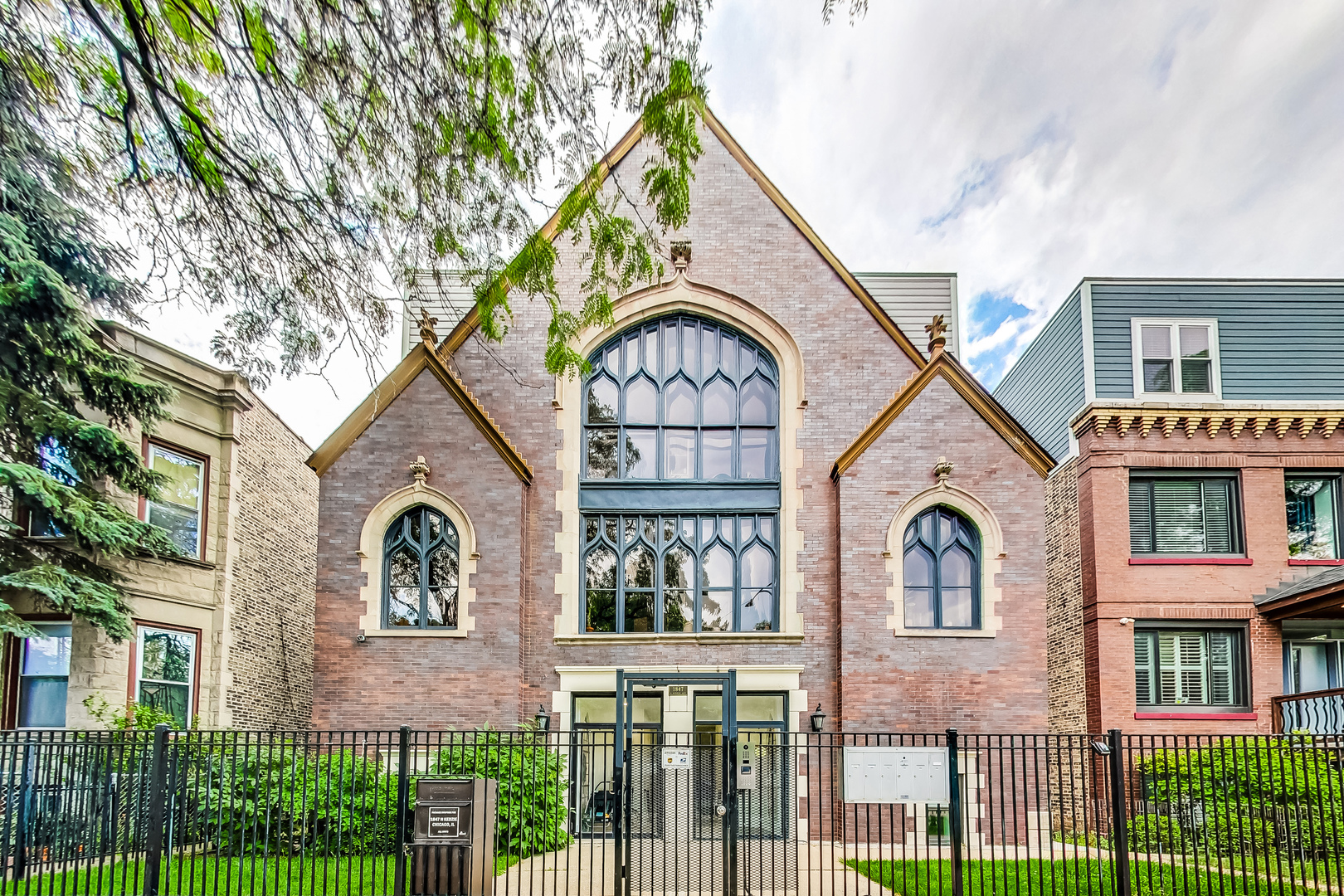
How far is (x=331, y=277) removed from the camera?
421 inches

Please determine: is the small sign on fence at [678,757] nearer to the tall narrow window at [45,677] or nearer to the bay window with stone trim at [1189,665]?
the bay window with stone trim at [1189,665]

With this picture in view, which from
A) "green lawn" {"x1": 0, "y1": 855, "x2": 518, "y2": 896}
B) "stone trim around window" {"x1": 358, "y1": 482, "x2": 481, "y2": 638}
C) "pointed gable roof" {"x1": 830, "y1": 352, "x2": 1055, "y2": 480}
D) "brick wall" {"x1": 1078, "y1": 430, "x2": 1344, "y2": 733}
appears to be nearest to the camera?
"green lawn" {"x1": 0, "y1": 855, "x2": 518, "y2": 896}

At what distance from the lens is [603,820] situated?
1058 cm

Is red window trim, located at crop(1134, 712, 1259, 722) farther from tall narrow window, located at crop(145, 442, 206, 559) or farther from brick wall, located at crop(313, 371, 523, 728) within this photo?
tall narrow window, located at crop(145, 442, 206, 559)

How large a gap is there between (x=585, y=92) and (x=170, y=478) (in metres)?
12.0

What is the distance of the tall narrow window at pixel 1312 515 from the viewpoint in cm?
1892

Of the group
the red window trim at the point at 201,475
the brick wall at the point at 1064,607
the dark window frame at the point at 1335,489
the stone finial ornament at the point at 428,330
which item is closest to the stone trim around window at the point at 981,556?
the brick wall at the point at 1064,607

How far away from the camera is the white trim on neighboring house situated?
20.0 metres

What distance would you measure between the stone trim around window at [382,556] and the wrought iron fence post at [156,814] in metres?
5.51

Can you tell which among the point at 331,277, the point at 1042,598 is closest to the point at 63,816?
the point at 331,277

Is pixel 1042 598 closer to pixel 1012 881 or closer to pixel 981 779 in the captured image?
pixel 981 779

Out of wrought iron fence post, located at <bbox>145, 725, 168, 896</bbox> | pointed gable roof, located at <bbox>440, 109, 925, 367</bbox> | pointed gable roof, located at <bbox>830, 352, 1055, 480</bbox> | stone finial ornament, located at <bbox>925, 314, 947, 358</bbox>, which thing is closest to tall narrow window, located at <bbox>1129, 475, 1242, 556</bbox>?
pointed gable roof, located at <bbox>830, 352, 1055, 480</bbox>

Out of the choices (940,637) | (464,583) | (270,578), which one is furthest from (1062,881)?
(270,578)

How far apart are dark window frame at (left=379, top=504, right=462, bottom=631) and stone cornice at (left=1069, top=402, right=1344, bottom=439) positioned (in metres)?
12.1
